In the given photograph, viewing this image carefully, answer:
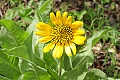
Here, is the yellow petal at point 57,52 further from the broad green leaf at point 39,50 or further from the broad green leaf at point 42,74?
the broad green leaf at point 39,50

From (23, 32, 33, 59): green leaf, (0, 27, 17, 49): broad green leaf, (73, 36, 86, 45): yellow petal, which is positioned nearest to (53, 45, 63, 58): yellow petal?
(73, 36, 86, 45): yellow petal

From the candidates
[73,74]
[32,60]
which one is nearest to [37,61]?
[32,60]

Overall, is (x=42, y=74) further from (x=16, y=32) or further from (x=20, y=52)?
(x=16, y=32)

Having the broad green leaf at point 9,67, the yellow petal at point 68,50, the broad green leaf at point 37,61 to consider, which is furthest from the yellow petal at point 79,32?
the broad green leaf at point 9,67

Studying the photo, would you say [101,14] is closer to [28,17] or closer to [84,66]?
[28,17]

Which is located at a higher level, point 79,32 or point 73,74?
point 79,32

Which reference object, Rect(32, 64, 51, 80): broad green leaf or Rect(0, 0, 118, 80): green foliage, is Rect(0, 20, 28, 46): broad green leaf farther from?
Rect(32, 64, 51, 80): broad green leaf
